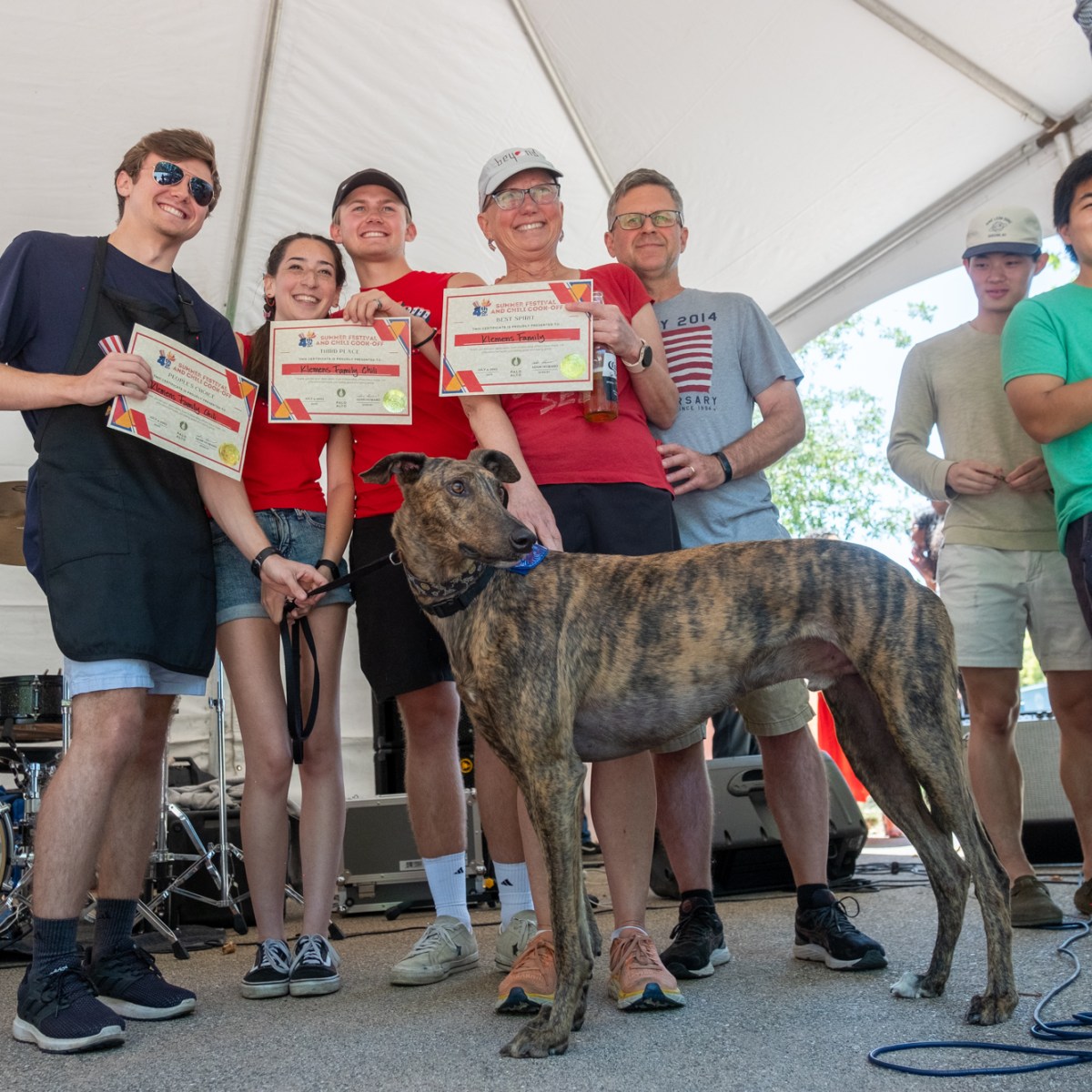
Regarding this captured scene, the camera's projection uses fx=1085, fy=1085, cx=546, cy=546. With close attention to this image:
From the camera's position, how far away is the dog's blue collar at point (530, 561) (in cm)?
243

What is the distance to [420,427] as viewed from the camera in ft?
10.7

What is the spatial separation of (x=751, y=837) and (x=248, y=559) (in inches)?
105

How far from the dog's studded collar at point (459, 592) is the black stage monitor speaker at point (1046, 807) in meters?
3.66

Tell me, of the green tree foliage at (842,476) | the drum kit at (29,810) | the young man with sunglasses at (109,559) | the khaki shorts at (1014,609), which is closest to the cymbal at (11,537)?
the drum kit at (29,810)

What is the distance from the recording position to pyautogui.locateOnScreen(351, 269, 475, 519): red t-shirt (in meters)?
3.20

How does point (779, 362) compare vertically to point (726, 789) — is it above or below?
above

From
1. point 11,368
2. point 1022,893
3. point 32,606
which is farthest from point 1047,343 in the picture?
point 32,606

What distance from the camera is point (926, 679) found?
7.83ft

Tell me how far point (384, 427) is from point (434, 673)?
0.75 m

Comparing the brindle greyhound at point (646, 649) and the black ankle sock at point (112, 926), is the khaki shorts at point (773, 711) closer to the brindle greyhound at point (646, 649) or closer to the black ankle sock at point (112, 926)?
the brindle greyhound at point (646, 649)

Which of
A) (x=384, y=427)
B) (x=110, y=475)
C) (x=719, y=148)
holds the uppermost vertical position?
(x=719, y=148)

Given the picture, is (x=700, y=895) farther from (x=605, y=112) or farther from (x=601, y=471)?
(x=605, y=112)

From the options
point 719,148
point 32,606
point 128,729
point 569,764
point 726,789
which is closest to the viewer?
point 569,764

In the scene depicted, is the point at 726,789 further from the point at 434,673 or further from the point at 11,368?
the point at 11,368
